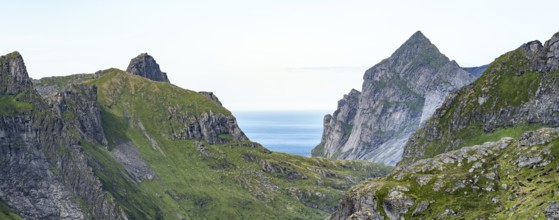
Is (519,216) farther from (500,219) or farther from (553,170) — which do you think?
(553,170)

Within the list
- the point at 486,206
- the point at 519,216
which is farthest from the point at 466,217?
the point at 519,216

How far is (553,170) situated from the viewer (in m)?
200

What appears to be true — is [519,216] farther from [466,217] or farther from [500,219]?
[466,217]

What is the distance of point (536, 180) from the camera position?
199750 mm

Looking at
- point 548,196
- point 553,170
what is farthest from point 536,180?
point 548,196

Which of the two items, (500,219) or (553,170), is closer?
(500,219)

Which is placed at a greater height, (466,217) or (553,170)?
(553,170)

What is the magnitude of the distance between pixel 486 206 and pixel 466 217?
304 inches

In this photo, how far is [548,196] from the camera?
589ft

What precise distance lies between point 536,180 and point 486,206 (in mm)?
17853

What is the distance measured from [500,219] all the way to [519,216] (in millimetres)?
7878

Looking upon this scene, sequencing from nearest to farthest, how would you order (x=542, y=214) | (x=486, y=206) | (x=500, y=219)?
(x=542, y=214)
(x=500, y=219)
(x=486, y=206)

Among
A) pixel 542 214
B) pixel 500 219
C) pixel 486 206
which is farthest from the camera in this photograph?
pixel 486 206

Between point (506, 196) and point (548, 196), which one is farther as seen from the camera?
point (506, 196)
